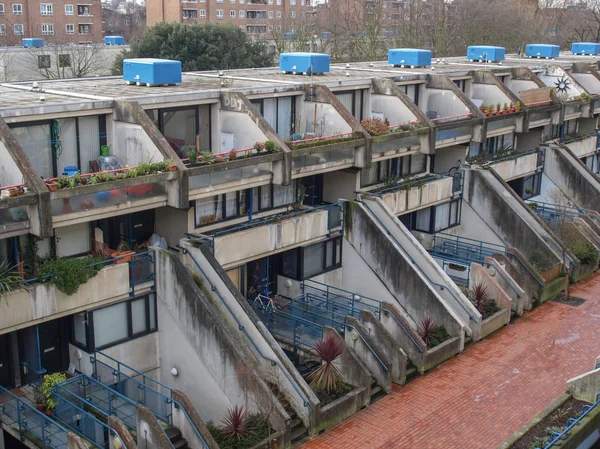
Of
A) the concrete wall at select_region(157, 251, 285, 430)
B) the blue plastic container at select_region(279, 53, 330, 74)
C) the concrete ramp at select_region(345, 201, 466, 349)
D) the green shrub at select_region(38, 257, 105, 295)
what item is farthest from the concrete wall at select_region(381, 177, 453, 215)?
the green shrub at select_region(38, 257, 105, 295)

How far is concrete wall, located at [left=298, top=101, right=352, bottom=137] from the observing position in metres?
29.5

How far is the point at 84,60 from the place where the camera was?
67125 millimetres

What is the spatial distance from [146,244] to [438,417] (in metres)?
10.6

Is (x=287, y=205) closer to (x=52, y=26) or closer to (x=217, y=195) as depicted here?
(x=217, y=195)

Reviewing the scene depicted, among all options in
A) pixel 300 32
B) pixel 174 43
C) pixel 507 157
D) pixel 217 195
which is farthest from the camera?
pixel 300 32

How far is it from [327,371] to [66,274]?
27.2 ft

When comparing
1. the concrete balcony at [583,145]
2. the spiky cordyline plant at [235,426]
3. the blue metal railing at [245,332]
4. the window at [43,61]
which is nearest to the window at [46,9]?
the window at [43,61]

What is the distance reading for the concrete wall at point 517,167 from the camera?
37.8m

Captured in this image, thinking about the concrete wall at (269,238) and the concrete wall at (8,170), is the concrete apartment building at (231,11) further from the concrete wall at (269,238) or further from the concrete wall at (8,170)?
the concrete wall at (8,170)

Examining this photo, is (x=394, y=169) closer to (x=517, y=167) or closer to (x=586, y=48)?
(x=517, y=167)

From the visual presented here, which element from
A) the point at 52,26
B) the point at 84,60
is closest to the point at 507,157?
the point at 84,60

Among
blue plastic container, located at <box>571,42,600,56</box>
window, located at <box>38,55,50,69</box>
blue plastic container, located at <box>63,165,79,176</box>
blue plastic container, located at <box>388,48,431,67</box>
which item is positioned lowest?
blue plastic container, located at <box>63,165,79,176</box>

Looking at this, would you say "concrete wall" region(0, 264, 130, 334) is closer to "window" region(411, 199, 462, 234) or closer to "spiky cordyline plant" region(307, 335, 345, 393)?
"spiky cordyline plant" region(307, 335, 345, 393)

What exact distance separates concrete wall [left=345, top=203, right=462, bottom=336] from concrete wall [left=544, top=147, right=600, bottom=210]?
54.0 ft
